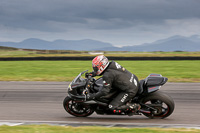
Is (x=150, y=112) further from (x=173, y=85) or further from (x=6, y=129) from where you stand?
(x=173, y=85)

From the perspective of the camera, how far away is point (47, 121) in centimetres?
641

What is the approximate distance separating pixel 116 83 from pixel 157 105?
111 cm

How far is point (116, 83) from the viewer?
6.13 m

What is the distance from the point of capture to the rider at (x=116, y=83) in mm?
5988

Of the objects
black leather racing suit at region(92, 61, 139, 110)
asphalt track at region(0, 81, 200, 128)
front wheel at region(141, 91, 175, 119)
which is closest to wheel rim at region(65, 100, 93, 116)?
asphalt track at region(0, 81, 200, 128)

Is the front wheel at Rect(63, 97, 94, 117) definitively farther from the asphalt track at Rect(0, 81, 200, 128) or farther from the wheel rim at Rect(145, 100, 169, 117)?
the wheel rim at Rect(145, 100, 169, 117)

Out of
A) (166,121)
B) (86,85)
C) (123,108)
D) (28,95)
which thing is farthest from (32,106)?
(166,121)

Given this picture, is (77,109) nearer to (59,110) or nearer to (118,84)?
(59,110)

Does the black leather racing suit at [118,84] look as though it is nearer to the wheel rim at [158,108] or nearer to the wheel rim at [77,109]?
the wheel rim at [158,108]

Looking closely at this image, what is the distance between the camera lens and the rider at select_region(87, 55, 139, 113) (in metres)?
5.99

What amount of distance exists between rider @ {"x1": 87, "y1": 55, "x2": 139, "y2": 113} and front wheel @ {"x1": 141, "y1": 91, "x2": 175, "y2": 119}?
1.04ft

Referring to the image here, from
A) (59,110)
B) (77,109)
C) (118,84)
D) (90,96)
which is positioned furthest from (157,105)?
(59,110)

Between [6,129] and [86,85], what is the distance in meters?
2.05

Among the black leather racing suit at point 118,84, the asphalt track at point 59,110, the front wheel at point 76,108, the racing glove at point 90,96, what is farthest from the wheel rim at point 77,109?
the black leather racing suit at point 118,84
